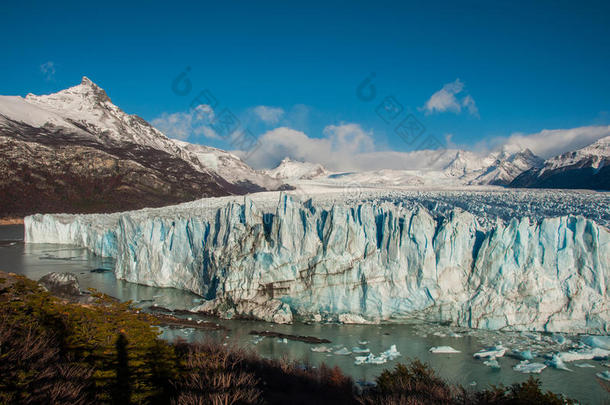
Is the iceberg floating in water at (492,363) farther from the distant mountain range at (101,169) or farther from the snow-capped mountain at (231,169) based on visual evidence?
the snow-capped mountain at (231,169)

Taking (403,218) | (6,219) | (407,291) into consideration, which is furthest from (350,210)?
(6,219)

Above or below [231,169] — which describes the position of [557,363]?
below

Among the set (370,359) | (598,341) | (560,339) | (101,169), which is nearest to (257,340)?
(370,359)

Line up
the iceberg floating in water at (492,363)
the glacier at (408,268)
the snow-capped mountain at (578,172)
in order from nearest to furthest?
the iceberg floating in water at (492,363) < the glacier at (408,268) < the snow-capped mountain at (578,172)

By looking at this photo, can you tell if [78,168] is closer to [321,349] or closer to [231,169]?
[231,169]

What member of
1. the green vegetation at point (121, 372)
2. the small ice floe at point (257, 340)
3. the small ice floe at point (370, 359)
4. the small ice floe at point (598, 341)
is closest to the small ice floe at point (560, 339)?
the small ice floe at point (598, 341)

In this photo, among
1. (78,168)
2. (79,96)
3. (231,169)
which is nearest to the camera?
(78,168)

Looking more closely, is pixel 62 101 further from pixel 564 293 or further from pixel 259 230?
pixel 564 293
